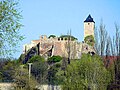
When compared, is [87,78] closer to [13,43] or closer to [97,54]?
[97,54]

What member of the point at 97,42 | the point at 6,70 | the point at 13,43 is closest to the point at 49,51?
the point at 6,70

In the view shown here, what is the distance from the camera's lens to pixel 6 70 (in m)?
29.8

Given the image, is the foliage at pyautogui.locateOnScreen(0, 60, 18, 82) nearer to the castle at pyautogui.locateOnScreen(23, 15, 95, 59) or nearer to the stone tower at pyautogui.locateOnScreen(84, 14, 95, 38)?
the castle at pyautogui.locateOnScreen(23, 15, 95, 59)

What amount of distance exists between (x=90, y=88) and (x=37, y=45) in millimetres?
36683

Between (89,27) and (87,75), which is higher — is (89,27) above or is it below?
above

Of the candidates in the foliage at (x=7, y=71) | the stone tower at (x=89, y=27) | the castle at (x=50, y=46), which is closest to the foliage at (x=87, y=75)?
the foliage at (x=7, y=71)

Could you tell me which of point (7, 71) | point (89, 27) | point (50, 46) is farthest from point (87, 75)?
point (89, 27)

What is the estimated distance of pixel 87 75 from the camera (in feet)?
73.5

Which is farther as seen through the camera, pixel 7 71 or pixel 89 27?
pixel 89 27

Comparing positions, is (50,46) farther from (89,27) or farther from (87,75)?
(87,75)

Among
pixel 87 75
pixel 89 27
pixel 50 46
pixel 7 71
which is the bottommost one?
pixel 87 75

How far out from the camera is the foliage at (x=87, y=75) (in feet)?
71.2

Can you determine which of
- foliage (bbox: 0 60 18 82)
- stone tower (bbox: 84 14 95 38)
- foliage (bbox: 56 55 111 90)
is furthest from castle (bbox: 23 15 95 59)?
foliage (bbox: 56 55 111 90)

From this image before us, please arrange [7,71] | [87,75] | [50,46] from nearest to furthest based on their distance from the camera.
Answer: [87,75] → [7,71] → [50,46]
